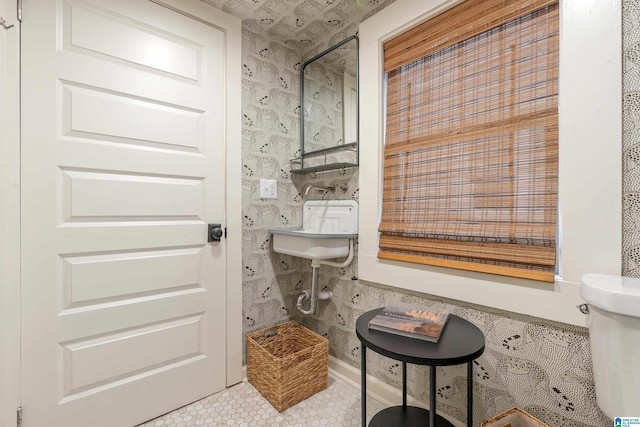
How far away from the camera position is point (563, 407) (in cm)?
96

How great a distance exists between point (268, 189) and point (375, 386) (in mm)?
1263

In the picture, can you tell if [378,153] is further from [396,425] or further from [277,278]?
[396,425]

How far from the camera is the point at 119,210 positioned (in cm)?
127

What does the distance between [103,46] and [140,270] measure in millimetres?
1008

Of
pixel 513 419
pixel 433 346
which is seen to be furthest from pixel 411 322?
pixel 513 419

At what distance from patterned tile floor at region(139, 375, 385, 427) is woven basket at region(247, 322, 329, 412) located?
0.14 ft

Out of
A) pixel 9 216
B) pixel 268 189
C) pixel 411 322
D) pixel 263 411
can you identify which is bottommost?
pixel 263 411

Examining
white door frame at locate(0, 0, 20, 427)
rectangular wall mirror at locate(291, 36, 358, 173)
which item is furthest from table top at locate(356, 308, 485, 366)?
white door frame at locate(0, 0, 20, 427)

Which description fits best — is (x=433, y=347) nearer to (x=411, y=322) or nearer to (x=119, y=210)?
(x=411, y=322)

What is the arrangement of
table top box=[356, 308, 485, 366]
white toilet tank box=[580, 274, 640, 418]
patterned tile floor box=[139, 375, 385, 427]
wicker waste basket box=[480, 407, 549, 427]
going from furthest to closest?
patterned tile floor box=[139, 375, 385, 427] < wicker waste basket box=[480, 407, 549, 427] < table top box=[356, 308, 485, 366] < white toilet tank box=[580, 274, 640, 418]

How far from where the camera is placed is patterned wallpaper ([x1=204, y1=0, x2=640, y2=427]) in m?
0.92

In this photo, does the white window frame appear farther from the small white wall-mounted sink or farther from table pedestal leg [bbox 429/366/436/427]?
the small white wall-mounted sink

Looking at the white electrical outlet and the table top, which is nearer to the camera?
the table top

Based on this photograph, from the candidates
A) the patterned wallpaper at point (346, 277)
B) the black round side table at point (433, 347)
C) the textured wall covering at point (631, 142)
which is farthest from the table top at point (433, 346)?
the textured wall covering at point (631, 142)
